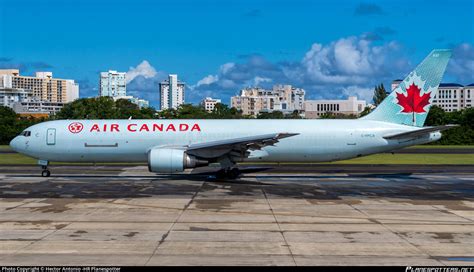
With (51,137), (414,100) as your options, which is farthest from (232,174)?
(414,100)

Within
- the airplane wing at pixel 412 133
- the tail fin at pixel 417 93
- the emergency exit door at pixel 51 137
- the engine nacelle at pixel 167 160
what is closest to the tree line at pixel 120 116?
the emergency exit door at pixel 51 137

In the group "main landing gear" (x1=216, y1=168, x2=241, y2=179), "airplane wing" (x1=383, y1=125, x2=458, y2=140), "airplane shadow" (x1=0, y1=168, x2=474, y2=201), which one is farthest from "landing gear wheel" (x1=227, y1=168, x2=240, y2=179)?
"airplane wing" (x1=383, y1=125, x2=458, y2=140)

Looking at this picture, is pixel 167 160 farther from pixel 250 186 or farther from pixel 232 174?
pixel 250 186

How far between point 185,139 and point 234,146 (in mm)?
3473

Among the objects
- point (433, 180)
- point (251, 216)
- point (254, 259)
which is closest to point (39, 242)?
point (254, 259)

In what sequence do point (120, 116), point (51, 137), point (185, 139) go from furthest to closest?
point (120, 116)
point (51, 137)
point (185, 139)

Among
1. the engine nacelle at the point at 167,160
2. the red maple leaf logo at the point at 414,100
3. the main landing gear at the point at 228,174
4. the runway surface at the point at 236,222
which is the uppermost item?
the red maple leaf logo at the point at 414,100

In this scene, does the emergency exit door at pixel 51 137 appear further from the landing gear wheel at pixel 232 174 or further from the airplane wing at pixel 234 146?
the landing gear wheel at pixel 232 174

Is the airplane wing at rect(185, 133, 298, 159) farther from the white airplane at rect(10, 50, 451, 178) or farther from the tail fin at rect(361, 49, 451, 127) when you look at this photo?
the tail fin at rect(361, 49, 451, 127)

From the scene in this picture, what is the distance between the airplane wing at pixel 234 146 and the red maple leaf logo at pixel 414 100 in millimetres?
8309

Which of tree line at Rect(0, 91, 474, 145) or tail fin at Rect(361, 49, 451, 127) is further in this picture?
tree line at Rect(0, 91, 474, 145)

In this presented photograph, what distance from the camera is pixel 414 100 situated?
3142 cm

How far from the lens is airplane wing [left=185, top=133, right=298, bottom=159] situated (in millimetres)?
28016

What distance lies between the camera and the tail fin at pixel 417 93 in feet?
102
